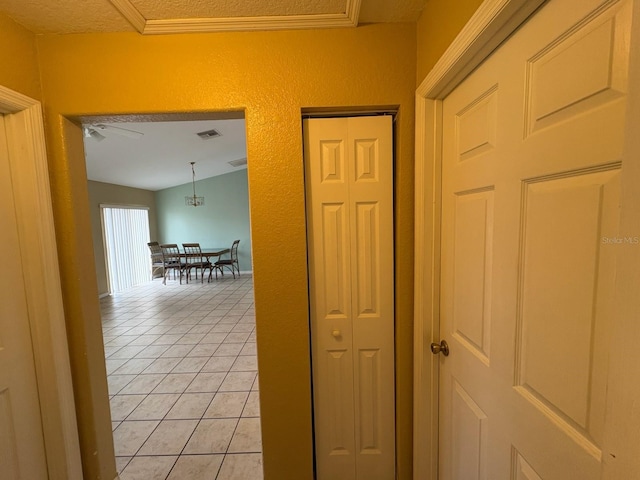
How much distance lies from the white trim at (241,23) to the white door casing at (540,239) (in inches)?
24.5

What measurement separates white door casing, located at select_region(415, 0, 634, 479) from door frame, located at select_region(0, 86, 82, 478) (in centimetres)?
176

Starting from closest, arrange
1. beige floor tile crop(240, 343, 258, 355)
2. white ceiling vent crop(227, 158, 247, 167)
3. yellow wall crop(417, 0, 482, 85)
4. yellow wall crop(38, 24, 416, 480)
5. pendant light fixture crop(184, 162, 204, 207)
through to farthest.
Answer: yellow wall crop(417, 0, 482, 85) → yellow wall crop(38, 24, 416, 480) → beige floor tile crop(240, 343, 258, 355) → white ceiling vent crop(227, 158, 247, 167) → pendant light fixture crop(184, 162, 204, 207)

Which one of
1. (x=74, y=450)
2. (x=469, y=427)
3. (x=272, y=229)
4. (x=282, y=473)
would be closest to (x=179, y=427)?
(x=74, y=450)

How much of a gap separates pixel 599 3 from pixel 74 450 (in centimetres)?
237

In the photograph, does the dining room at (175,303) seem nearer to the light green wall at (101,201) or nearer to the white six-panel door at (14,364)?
the light green wall at (101,201)

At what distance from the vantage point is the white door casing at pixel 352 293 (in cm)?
123

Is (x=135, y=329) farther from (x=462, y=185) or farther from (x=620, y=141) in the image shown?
(x=620, y=141)

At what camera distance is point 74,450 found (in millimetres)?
1238

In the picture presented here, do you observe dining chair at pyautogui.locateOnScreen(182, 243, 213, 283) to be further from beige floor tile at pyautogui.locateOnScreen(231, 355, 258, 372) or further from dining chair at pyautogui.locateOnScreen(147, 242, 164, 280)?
beige floor tile at pyautogui.locateOnScreen(231, 355, 258, 372)

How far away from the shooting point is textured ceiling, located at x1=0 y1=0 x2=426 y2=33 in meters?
1.02

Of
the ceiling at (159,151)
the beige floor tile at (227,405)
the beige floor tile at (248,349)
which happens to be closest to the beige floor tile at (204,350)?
the beige floor tile at (248,349)

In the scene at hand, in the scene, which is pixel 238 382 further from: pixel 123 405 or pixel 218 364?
pixel 123 405

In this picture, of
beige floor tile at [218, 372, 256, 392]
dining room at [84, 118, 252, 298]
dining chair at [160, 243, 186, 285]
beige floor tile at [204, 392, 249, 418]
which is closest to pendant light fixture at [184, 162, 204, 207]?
dining room at [84, 118, 252, 298]

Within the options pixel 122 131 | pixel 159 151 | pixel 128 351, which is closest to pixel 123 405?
pixel 128 351
